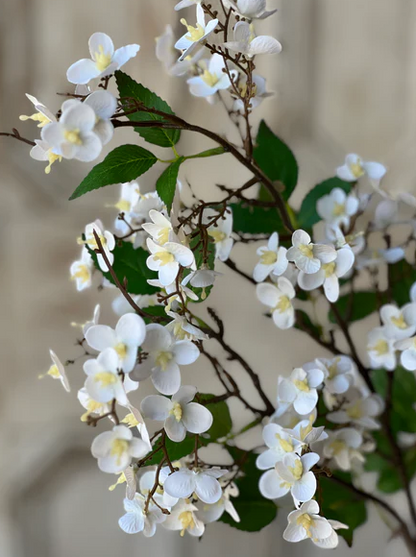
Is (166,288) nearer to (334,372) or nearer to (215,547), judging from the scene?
(334,372)

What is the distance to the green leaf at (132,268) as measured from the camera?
45cm

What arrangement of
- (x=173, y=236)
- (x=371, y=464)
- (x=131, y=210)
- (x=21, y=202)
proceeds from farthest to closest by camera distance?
(x=21, y=202) < (x=371, y=464) < (x=131, y=210) < (x=173, y=236)

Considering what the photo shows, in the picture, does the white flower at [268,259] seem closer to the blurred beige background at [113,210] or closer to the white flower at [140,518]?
the white flower at [140,518]

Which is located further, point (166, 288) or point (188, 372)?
point (188, 372)

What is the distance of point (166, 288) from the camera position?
36 cm

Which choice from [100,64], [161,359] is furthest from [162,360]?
[100,64]

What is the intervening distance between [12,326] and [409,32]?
2.51 ft

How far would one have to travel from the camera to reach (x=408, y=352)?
0.43 meters

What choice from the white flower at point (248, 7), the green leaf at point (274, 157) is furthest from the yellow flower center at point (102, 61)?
the green leaf at point (274, 157)

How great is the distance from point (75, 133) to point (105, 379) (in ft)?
0.49

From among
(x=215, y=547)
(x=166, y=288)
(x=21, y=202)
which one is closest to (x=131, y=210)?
(x=166, y=288)

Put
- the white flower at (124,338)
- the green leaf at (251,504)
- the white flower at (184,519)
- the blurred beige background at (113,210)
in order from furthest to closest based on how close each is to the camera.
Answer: the blurred beige background at (113,210) → the green leaf at (251,504) → the white flower at (184,519) → the white flower at (124,338)

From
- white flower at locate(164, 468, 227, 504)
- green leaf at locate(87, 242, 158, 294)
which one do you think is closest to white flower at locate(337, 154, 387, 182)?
green leaf at locate(87, 242, 158, 294)

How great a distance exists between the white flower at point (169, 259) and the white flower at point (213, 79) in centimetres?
19
